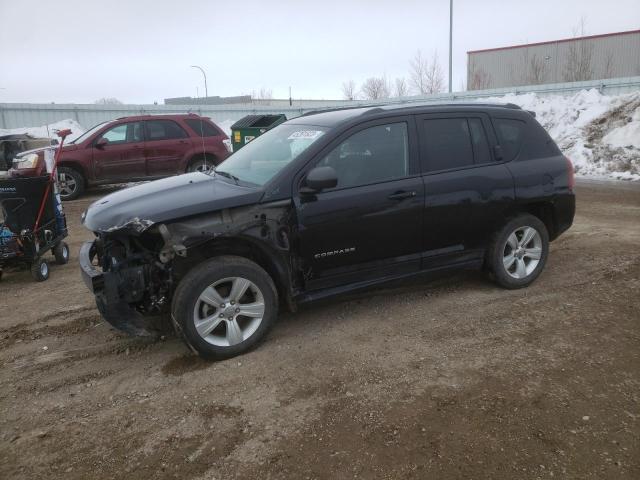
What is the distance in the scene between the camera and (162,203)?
3.75 metres

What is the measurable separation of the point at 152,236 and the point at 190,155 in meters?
8.97

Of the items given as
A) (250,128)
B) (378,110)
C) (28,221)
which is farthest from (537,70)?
(28,221)

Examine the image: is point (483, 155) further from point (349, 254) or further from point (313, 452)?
point (313, 452)

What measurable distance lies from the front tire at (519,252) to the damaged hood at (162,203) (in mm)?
2369

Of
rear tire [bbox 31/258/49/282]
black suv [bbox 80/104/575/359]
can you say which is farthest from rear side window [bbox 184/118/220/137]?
black suv [bbox 80/104/575/359]

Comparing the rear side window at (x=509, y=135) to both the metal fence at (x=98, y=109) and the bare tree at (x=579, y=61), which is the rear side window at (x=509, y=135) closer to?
the metal fence at (x=98, y=109)

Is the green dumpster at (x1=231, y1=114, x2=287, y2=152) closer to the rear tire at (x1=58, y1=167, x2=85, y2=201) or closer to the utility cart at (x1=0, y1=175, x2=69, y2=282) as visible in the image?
the rear tire at (x1=58, y1=167, x2=85, y2=201)

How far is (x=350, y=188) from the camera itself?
409cm

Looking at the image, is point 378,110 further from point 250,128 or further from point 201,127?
point 250,128

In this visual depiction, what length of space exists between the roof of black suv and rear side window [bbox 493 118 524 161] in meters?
0.15

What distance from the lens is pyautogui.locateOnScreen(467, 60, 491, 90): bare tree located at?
39.9m

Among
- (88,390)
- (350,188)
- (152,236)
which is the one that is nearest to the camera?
(88,390)

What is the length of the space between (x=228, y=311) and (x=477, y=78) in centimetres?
4194

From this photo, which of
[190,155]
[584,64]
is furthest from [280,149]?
[584,64]
